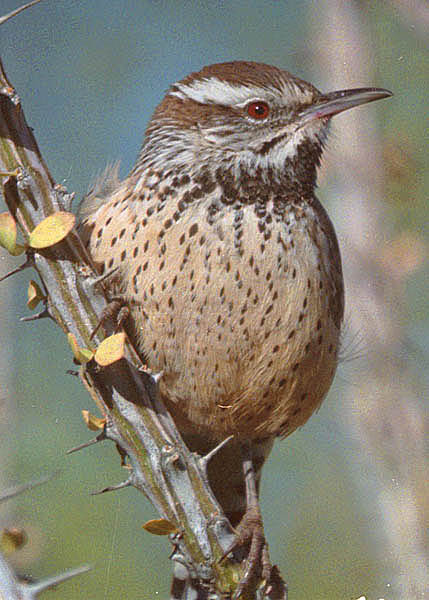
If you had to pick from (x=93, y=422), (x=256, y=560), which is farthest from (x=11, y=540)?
(x=256, y=560)

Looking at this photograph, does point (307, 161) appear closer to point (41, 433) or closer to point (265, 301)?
point (265, 301)

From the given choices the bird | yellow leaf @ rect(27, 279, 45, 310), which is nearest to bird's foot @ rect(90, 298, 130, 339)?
the bird

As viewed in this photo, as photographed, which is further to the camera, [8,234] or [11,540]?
[11,540]

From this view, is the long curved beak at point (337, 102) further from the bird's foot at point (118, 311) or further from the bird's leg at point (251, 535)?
the bird's leg at point (251, 535)

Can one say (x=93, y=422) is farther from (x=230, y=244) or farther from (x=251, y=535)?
(x=251, y=535)

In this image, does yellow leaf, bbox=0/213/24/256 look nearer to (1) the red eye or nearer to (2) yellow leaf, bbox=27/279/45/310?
(2) yellow leaf, bbox=27/279/45/310

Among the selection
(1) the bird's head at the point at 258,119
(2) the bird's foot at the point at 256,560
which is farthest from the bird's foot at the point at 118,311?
(2) the bird's foot at the point at 256,560
